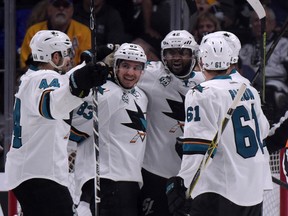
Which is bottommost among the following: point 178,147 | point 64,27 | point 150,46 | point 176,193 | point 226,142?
point 176,193

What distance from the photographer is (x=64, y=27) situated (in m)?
7.49

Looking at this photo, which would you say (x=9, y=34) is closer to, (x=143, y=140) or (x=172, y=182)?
(x=143, y=140)

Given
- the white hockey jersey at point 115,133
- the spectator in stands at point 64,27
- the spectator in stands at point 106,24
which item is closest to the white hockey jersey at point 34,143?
the white hockey jersey at point 115,133

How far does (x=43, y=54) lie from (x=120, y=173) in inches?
30.1

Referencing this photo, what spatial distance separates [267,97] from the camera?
746 centimetres

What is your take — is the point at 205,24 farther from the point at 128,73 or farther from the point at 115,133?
the point at 115,133

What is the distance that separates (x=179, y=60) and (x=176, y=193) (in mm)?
1086

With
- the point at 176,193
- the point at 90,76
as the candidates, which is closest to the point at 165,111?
the point at 176,193

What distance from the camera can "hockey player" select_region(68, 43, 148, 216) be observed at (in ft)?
17.9

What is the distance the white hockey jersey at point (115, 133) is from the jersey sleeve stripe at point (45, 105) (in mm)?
666

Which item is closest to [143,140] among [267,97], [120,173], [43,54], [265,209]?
[120,173]

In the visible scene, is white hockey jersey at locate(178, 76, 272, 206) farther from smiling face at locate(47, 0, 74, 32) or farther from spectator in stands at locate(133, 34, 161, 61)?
smiling face at locate(47, 0, 74, 32)

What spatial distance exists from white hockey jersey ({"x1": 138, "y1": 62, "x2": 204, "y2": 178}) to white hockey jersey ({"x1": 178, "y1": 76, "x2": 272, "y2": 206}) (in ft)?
2.43

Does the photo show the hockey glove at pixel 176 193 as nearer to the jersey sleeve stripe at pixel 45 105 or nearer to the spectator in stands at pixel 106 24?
the jersey sleeve stripe at pixel 45 105
